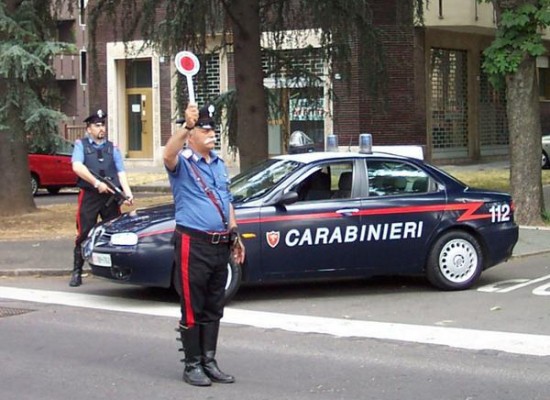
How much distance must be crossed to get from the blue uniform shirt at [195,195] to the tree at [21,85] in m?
8.85

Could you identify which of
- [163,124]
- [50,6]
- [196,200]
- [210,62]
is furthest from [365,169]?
[163,124]

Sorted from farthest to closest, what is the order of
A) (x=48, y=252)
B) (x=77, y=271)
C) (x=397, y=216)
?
1. (x=48, y=252)
2. (x=77, y=271)
3. (x=397, y=216)

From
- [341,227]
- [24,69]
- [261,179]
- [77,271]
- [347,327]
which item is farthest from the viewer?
[24,69]

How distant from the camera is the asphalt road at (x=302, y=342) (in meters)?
5.88

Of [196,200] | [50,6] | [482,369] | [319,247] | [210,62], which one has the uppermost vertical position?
[50,6]

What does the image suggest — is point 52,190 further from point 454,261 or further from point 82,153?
point 454,261

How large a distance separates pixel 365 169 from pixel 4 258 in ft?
18.0

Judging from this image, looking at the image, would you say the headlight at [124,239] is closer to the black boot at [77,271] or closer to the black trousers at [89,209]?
the black trousers at [89,209]

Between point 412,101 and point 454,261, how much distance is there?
18098 millimetres

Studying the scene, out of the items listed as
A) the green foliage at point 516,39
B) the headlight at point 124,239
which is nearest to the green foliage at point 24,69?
the headlight at point 124,239

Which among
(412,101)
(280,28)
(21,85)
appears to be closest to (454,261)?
(280,28)

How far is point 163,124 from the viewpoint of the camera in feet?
99.7

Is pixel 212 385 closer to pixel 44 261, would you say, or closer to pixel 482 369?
pixel 482 369

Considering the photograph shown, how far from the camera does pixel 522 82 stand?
45.8 feet
